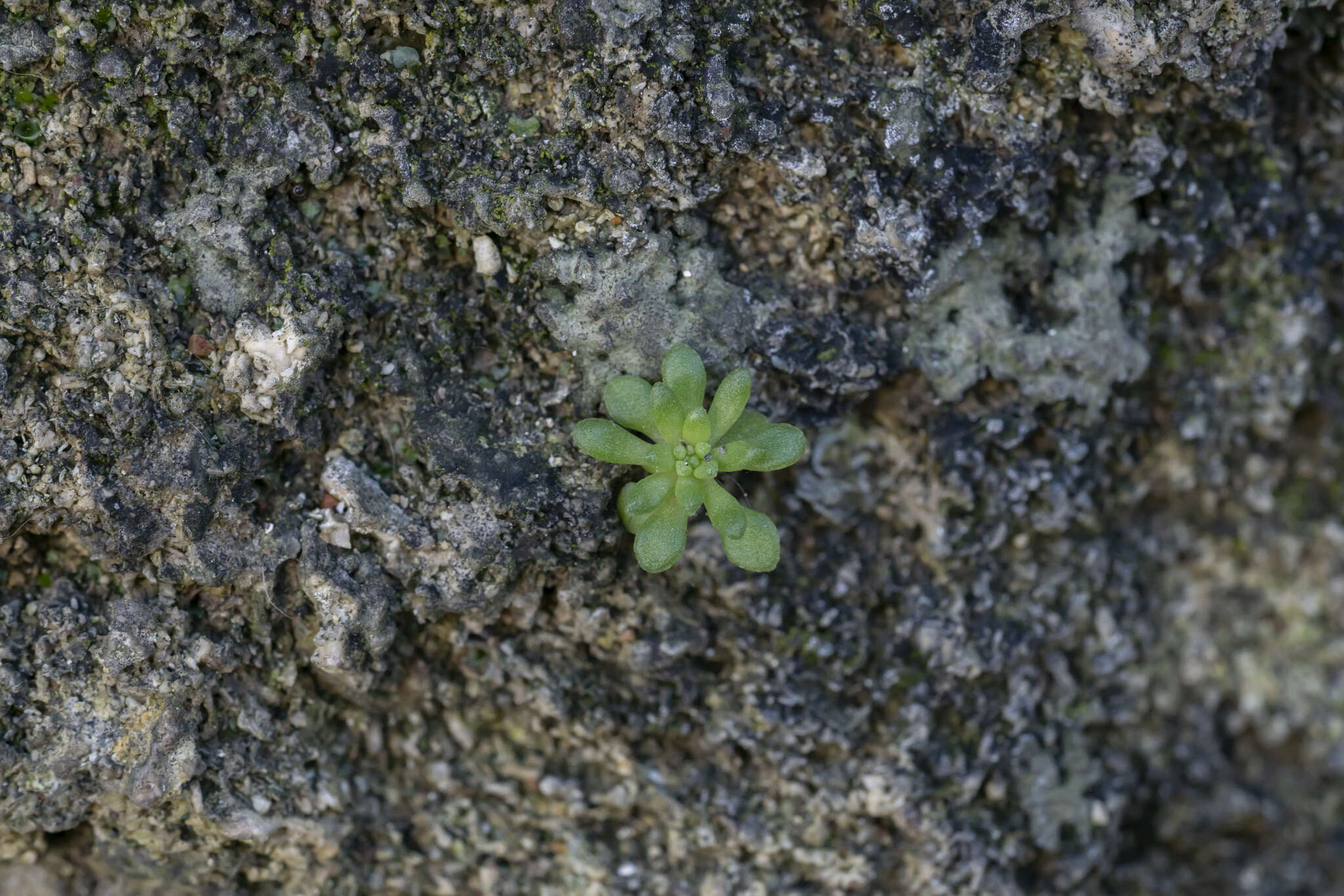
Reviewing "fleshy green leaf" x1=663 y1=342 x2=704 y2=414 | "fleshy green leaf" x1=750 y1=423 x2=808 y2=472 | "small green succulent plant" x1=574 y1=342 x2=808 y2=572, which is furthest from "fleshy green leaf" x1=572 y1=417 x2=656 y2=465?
"fleshy green leaf" x1=750 y1=423 x2=808 y2=472

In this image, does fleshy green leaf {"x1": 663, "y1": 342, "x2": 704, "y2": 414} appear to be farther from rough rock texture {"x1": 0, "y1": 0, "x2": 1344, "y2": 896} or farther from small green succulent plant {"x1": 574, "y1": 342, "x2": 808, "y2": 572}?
rough rock texture {"x1": 0, "y1": 0, "x2": 1344, "y2": 896}

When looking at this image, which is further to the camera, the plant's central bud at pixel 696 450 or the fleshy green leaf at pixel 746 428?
the fleshy green leaf at pixel 746 428

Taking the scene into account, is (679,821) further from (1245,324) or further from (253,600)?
(1245,324)

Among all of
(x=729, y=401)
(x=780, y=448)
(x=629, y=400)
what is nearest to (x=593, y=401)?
(x=629, y=400)

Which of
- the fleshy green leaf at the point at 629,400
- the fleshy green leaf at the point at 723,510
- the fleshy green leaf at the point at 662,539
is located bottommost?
the fleshy green leaf at the point at 662,539

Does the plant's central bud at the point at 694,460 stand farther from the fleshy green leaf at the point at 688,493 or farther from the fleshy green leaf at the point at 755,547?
the fleshy green leaf at the point at 755,547

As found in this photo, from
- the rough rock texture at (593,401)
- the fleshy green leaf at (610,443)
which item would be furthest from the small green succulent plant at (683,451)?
→ the rough rock texture at (593,401)
